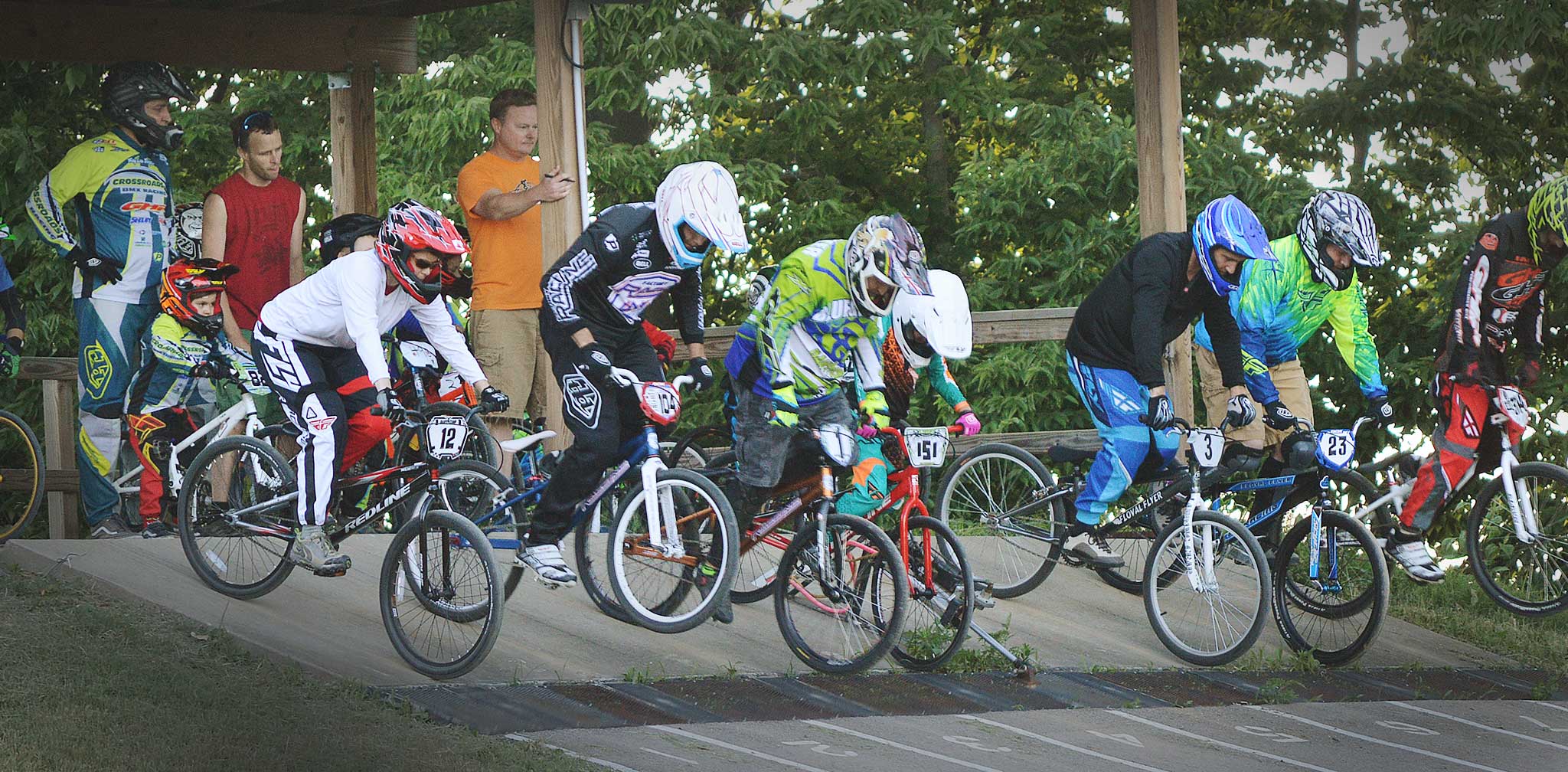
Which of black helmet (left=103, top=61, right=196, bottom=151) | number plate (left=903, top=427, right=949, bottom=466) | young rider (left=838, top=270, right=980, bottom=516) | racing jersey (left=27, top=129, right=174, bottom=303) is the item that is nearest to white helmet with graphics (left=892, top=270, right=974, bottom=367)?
young rider (left=838, top=270, right=980, bottom=516)

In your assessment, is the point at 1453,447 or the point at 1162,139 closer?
the point at 1453,447

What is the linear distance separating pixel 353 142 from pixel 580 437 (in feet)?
14.6

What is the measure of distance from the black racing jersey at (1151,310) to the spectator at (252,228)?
4232 millimetres

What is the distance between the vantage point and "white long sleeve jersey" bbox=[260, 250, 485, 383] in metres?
7.35

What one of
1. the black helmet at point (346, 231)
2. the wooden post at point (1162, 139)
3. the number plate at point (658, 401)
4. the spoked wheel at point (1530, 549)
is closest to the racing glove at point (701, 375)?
the number plate at point (658, 401)

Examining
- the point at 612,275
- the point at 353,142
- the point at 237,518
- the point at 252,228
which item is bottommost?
the point at 237,518

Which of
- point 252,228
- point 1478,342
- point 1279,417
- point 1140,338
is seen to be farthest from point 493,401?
point 1478,342

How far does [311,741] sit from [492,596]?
0.95 m

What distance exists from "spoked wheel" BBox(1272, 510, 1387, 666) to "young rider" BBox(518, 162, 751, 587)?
112 inches

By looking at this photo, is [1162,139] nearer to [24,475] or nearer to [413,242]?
[413,242]

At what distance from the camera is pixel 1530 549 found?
8.93 metres

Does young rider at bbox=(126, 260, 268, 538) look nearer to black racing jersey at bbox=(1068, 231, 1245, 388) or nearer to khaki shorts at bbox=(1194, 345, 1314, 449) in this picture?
black racing jersey at bbox=(1068, 231, 1245, 388)

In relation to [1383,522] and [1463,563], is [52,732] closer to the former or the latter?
[1383,522]

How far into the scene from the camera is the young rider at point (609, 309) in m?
7.21
